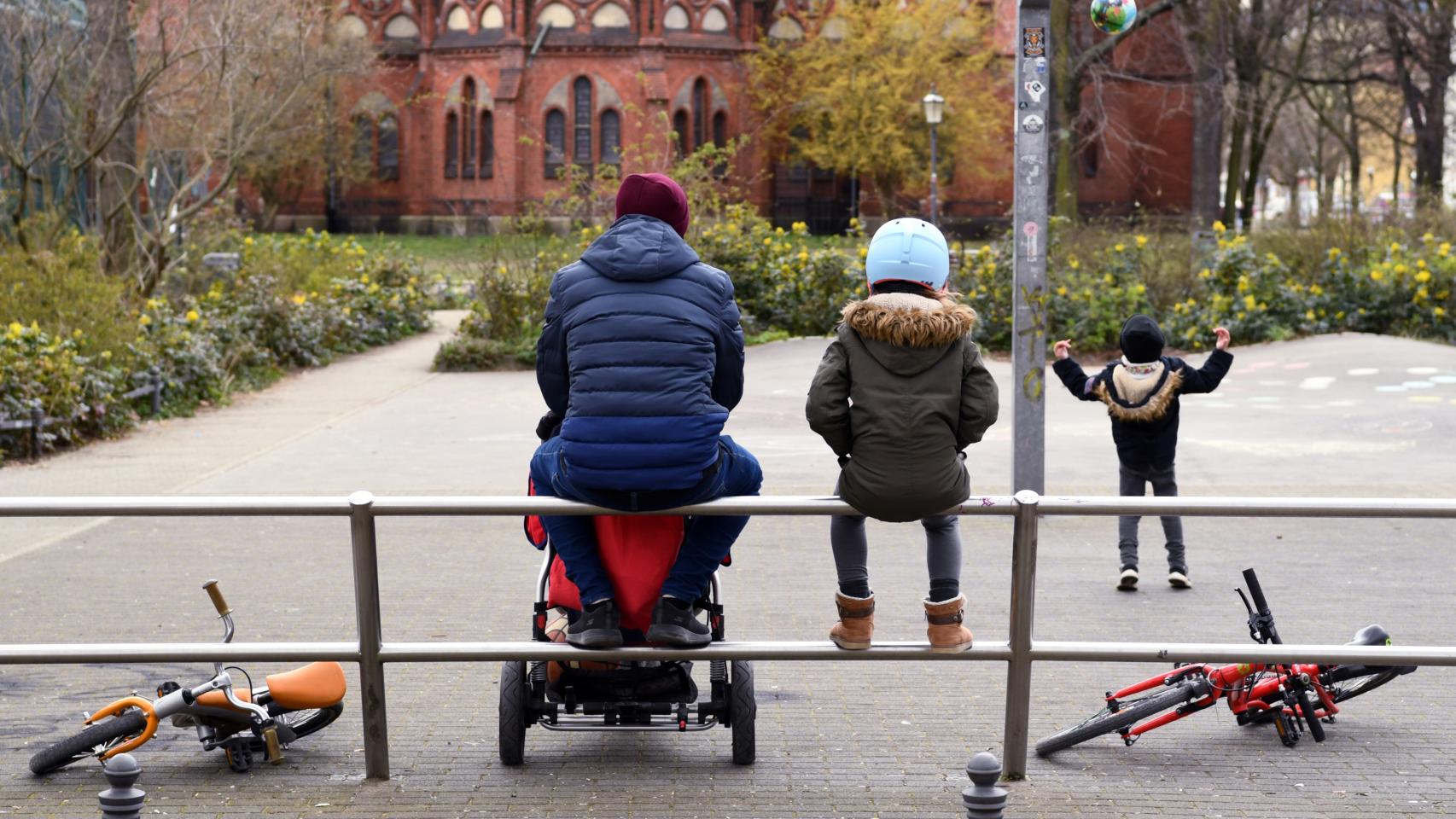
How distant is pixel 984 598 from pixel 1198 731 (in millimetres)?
2397

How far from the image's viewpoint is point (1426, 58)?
1426 inches

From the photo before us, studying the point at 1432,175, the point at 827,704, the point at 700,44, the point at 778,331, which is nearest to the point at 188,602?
the point at 827,704

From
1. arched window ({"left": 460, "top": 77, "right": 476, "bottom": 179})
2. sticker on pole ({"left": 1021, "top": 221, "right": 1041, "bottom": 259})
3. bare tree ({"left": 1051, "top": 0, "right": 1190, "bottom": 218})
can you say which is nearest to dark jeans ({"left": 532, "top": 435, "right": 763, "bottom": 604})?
sticker on pole ({"left": 1021, "top": 221, "right": 1041, "bottom": 259})

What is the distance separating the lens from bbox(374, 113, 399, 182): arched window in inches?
2301

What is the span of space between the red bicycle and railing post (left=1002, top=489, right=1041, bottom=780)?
41 cm

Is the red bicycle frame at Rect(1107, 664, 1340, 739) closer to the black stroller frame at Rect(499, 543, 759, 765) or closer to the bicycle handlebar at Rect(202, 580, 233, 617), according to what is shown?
the black stroller frame at Rect(499, 543, 759, 765)

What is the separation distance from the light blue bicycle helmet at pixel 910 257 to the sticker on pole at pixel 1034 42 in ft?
15.6

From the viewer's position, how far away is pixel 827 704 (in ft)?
19.6

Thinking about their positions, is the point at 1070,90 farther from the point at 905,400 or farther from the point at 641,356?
the point at 641,356

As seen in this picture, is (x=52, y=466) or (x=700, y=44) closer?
(x=52, y=466)

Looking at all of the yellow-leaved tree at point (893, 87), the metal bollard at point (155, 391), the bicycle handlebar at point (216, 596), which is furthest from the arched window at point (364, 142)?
the bicycle handlebar at point (216, 596)

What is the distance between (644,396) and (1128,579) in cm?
428

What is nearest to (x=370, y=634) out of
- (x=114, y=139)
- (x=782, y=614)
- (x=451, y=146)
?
(x=782, y=614)

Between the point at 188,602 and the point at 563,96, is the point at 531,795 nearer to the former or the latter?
the point at 188,602
